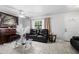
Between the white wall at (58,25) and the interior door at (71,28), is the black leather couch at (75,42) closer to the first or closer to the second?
the interior door at (71,28)

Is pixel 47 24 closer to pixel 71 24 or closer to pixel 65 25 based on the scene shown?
pixel 65 25

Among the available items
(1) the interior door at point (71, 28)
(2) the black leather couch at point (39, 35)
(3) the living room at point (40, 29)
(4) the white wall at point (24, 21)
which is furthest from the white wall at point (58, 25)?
(4) the white wall at point (24, 21)

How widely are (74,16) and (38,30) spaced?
1.02 metres

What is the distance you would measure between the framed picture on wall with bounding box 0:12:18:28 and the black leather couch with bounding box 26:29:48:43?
522mm

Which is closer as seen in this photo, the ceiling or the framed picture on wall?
the ceiling

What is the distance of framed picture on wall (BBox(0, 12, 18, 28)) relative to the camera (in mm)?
1992

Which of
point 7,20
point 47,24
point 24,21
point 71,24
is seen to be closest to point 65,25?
point 71,24

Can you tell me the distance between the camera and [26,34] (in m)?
1.95

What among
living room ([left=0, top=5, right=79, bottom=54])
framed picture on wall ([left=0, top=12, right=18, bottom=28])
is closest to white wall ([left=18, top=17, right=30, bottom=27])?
living room ([left=0, top=5, right=79, bottom=54])

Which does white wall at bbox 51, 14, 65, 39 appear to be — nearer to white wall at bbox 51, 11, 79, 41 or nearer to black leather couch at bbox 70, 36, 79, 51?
white wall at bbox 51, 11, 79, 41

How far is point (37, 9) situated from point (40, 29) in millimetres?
548

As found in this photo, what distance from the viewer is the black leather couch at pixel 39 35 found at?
6.58ft

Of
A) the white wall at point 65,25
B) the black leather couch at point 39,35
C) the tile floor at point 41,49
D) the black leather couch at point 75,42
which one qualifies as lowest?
the tile floor at point 41,49

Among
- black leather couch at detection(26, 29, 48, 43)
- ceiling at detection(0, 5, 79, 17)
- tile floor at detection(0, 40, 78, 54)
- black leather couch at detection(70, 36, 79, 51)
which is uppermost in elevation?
ceiling at detection(0, 5, 79, 17)
